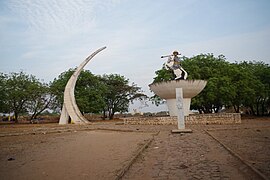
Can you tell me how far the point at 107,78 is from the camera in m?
A: 42.7

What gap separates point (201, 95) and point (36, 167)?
81.9ft

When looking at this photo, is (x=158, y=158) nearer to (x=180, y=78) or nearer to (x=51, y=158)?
(x=51, y=158)

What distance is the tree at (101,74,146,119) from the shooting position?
41.6 meters

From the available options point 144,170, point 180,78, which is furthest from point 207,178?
point 180,78

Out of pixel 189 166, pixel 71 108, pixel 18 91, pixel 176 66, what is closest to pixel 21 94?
pixel 18 91

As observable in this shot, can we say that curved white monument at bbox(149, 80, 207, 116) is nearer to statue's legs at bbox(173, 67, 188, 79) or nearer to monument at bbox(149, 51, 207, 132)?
monument at bbox(149, 51, 207, 132)

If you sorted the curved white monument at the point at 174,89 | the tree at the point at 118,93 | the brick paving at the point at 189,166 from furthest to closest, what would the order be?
the tree at the point at 118,93 → the curved white monument at the point at 174,89 → the brick paving at the point at 189,166

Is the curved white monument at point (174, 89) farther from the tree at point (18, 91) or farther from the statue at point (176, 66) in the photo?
the tree at point (18, 91)

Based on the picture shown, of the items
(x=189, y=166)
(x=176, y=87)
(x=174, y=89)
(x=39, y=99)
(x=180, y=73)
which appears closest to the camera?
(x=189, y=166)

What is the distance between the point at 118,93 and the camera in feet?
137

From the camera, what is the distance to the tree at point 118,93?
41562mm

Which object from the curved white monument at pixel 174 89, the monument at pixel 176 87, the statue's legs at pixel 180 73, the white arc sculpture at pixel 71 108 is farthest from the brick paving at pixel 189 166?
the white arc sculpture at pixel 71 108

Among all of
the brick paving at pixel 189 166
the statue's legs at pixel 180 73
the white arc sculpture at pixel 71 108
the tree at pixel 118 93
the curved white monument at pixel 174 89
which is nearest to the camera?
the brick paving at pixel 189 166

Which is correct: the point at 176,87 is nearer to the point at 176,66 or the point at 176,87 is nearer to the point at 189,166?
the point at 176,66
